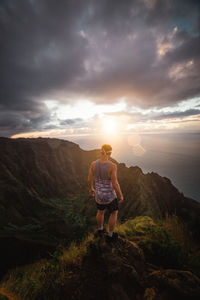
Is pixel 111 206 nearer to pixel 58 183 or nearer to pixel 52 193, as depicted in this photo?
pixel 52 193

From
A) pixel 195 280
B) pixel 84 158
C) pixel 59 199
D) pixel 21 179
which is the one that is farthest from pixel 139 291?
pixel 84 158

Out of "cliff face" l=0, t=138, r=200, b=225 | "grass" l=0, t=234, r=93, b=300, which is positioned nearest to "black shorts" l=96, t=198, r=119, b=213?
"grass" l=0, t=234, r=93, b=300

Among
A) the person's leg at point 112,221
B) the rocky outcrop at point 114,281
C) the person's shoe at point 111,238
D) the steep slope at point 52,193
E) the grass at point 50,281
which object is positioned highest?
the person's leg at point 112,221

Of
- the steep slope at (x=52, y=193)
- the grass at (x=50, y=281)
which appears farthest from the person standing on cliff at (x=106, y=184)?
the steep slope at (x=52, y=193)

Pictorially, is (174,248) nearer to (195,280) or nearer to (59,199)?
(195,280)

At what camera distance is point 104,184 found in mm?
4195

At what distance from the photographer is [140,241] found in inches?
165

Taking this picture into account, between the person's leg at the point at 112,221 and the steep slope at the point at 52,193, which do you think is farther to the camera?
the steep slope at the point at 52,193

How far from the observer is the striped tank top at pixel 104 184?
4.13 m

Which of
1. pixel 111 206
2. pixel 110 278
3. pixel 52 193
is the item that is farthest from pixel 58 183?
pixel 110 278

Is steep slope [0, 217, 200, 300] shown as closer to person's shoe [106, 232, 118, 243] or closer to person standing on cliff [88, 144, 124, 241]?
person's shoe [106, 232, 118, 243]

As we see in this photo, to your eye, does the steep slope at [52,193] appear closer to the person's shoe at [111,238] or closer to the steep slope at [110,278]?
the steep slope at [110,278]

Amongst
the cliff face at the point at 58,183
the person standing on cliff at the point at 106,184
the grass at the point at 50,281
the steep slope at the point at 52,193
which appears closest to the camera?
the grass at the point at 50,281

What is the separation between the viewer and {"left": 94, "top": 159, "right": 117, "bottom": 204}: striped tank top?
13.6 ft
